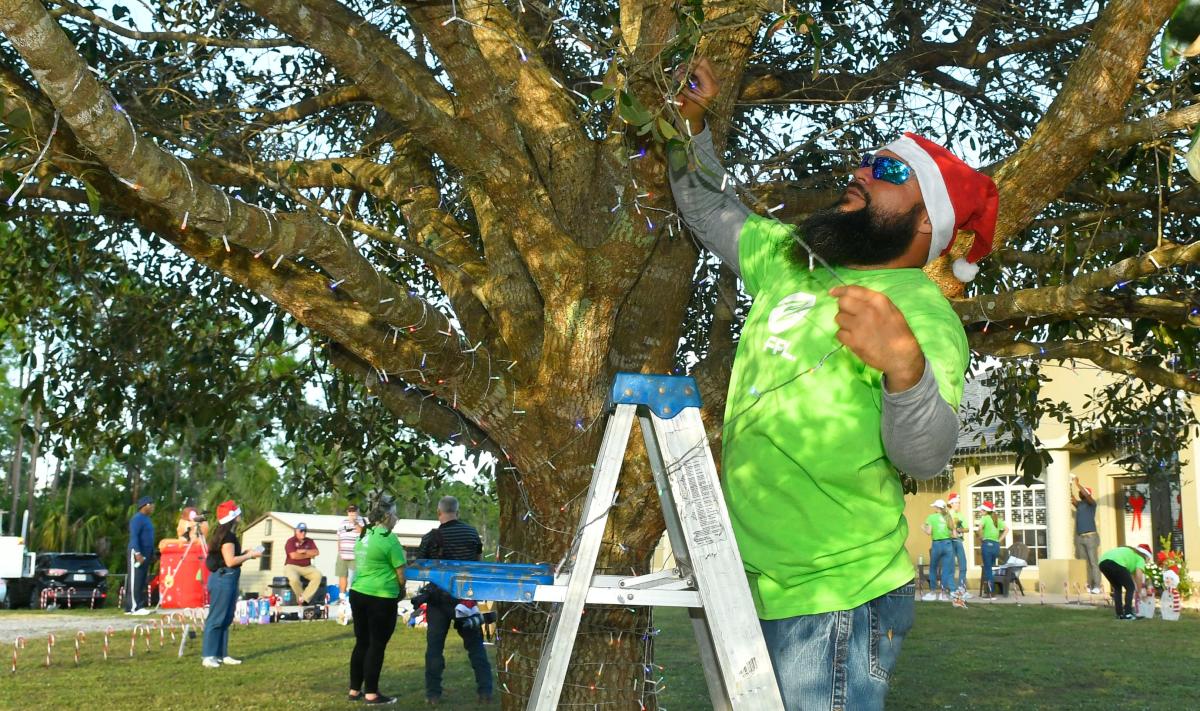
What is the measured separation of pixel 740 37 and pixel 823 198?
1166 mm

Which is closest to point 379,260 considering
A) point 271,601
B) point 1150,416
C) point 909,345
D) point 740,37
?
point 740,37

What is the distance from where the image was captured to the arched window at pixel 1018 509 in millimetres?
25562

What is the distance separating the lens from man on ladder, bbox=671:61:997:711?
7.75 feet

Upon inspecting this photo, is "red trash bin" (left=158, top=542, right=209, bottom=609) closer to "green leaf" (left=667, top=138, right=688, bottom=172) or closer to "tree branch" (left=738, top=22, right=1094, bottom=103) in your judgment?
"tree branch" (left=738, top=22, right=1094, bottom=103)

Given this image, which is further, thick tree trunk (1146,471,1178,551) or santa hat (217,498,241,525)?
thick tree trunk (1146,471,1178,551)

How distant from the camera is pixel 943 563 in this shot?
62.5ft

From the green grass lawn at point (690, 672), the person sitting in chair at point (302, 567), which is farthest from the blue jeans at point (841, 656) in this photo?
the person sitting in chair at point (302, 567)

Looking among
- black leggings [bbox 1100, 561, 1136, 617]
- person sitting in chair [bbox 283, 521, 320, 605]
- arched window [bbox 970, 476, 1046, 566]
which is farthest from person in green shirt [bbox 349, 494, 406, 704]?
arched window [bbox 970, 476, 1046, 566]

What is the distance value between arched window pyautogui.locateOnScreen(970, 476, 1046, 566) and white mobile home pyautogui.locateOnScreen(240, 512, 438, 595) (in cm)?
1333

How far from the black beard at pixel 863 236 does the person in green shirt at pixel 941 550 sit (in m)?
15.7

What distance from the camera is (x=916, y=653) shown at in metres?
11.4

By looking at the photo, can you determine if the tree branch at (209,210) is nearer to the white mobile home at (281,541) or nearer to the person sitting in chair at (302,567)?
the person sitting in chair at (302,567)

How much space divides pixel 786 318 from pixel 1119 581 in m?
15.0

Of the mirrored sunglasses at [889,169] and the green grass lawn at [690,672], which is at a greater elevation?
the mirrored sunglasses at [889,169]
